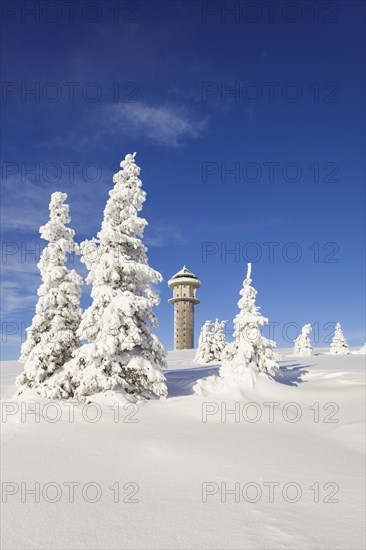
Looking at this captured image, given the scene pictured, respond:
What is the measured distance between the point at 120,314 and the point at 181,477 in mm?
8285

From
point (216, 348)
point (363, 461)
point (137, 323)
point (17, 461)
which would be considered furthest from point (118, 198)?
point (216, 348)

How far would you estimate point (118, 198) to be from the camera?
1678cm

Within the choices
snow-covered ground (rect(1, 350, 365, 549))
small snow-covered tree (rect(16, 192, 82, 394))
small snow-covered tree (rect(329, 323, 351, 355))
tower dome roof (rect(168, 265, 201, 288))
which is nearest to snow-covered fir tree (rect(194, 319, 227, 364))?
small snow-covered tree (rect(329, 323, 351, 355))

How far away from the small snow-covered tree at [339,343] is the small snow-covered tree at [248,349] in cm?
4037

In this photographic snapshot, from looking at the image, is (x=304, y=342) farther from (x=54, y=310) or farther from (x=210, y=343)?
(x=54, y=310)

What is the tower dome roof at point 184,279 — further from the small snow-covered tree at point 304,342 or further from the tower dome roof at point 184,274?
the small snow-covered tree at point 304,342

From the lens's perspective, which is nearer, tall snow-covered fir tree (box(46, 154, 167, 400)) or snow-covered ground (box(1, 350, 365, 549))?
snow-covered ground (box(1, 350, 365, 549))

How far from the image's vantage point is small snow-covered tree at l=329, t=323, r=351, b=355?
54.8 meters

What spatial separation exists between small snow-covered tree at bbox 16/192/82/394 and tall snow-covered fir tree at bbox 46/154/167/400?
145 centimetres

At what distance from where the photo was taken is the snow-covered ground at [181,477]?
495 centimetres

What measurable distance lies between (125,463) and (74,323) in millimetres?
10489

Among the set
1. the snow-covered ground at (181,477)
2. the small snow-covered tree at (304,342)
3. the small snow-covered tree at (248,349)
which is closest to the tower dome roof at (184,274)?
the small snow-covered tree at (304,342)

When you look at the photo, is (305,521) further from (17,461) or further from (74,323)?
(74,323)

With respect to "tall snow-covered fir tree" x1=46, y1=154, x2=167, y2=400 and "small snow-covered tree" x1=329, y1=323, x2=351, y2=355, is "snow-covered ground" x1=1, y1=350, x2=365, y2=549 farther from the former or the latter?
"small snow-covered tree" x1=329, y1=323, x2=351, y2=355
